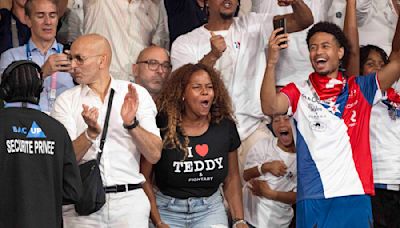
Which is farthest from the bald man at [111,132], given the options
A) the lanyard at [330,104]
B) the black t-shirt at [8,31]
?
the black t-shirt at [8,31]

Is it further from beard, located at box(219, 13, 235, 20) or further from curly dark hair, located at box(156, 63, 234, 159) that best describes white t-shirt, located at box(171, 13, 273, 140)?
curly dark hair, located at box(156, 63, 234, 159)

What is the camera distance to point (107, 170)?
523 cm

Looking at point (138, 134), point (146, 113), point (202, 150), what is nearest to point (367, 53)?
point (202, 150)

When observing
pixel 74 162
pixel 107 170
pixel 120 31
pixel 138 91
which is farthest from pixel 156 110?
pixel 120 31

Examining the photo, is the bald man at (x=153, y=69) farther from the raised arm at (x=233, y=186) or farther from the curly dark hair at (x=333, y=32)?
the curly dark hair at (x=333, y=32)

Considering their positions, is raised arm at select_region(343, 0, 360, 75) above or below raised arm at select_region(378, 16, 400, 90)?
above

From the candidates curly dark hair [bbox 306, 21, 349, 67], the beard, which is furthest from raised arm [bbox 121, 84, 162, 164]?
the beard

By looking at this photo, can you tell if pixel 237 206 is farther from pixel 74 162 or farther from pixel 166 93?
pixel 74 162

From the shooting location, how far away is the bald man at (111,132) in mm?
5168

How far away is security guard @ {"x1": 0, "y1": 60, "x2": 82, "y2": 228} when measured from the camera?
4.56 m

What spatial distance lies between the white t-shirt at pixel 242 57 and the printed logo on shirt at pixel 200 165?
0.75 metres

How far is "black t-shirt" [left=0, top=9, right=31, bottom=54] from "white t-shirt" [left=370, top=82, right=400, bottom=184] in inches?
106

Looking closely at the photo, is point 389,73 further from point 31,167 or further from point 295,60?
point 31,167

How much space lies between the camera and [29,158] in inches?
181
